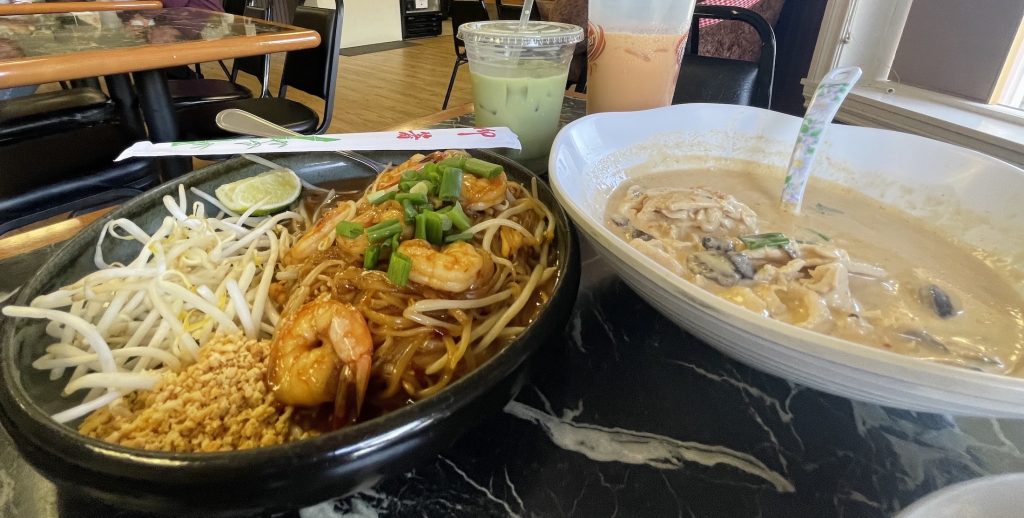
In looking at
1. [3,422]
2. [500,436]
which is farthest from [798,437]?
[3,422]

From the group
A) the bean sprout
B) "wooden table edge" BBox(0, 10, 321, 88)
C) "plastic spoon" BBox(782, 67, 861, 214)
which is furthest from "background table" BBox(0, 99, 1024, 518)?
"wooden table edge" BBox(0, 10, 321, 88)

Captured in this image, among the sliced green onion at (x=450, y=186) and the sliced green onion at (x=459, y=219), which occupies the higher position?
the sliced green onion at (x=450, y=186)

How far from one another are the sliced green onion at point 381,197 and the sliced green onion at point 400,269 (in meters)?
0.16

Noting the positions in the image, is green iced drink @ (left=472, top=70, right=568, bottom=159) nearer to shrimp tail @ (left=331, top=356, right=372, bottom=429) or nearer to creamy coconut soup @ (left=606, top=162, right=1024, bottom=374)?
creamy coconut soup @ (left=606, top=162, right=1024, bottom=374)

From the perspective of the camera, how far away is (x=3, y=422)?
0.39 meters

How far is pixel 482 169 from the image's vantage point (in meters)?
0.75

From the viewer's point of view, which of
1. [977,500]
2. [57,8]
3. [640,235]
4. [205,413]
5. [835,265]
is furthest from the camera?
[57,8]

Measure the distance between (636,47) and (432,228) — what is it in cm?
72

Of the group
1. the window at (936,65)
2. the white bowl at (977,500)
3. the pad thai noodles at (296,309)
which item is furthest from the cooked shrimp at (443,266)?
the window at (936,65)

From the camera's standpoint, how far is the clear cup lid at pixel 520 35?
1.03 m

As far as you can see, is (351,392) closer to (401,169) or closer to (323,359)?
(323,359)

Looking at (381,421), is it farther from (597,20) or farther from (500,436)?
(597,20)

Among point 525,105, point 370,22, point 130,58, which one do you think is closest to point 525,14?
point 525,105

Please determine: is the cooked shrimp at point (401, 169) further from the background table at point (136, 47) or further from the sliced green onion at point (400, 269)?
the background table at point (136, 47)
